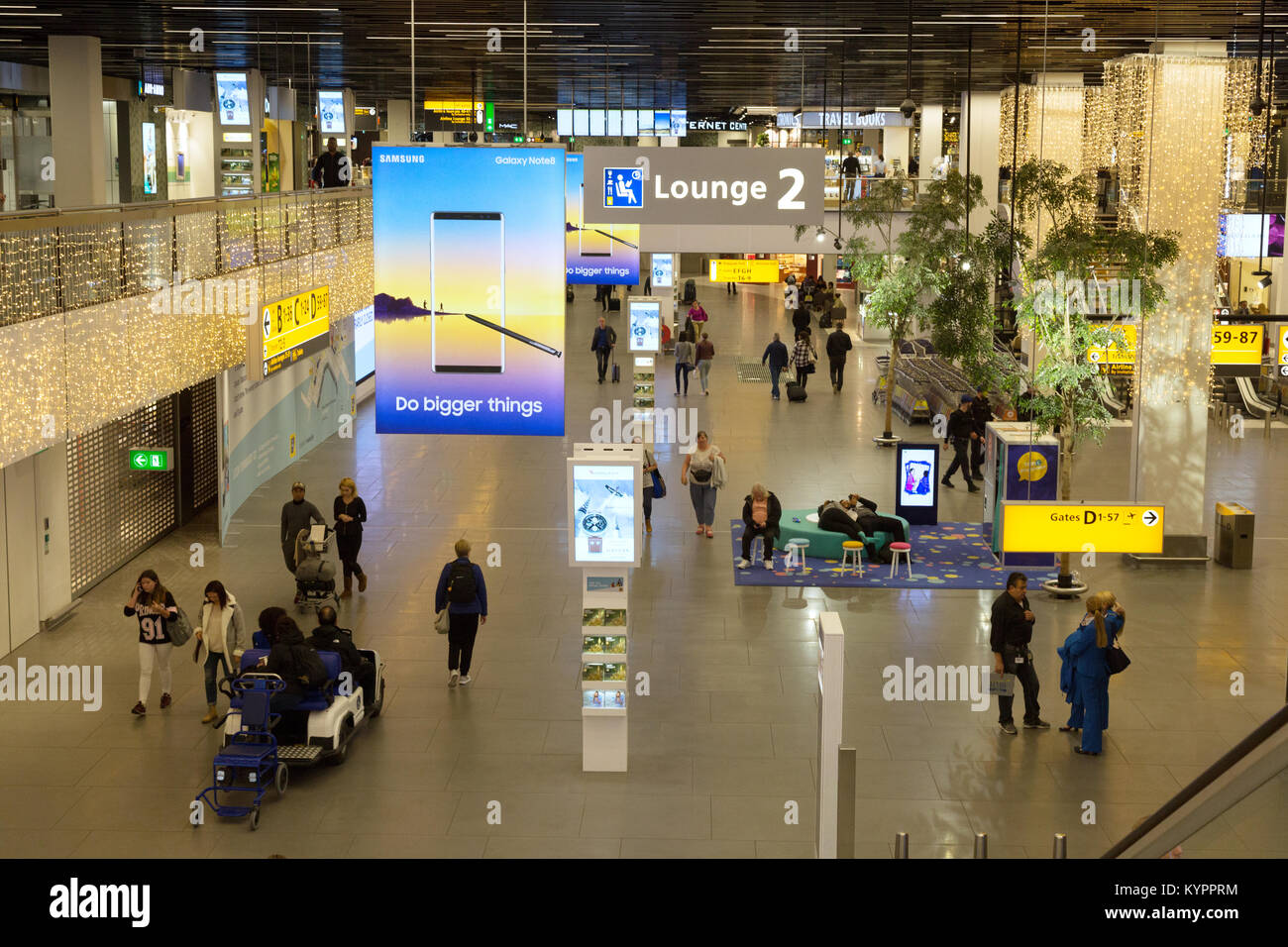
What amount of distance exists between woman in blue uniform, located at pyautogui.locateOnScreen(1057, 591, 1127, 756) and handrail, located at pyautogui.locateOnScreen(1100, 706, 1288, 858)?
592 centimetres

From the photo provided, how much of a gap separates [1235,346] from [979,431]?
4594mm

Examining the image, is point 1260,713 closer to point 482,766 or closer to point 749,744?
point 749,744

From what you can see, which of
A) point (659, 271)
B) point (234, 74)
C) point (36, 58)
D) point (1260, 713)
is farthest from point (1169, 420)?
point (659, 271)

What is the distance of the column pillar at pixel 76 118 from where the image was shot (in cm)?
2034

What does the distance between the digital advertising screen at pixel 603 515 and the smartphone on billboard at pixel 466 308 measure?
1.54 metres

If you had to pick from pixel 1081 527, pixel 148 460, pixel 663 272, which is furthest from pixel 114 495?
pixel 663 272

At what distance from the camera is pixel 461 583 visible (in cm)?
1309

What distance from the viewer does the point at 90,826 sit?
1034 cm

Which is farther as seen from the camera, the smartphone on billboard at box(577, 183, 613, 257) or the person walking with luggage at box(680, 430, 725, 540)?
the smartphone on billboard at box(577, 183, 613, 257)

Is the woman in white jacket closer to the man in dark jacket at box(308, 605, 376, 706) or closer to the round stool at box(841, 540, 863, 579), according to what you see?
the man in dark jacket at box(308, 605, 376, 706)

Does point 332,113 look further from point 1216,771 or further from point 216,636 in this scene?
point 1216,771

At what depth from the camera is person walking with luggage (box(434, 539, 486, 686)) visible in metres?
13.1

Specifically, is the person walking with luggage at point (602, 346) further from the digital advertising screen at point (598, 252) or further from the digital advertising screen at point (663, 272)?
the digital advertising screen at point (598, 252)

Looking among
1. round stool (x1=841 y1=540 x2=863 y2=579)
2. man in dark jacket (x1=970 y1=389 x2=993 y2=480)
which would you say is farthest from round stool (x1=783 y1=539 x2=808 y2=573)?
man in dark jacket (x1=970 y1=389 x2=993 y2=480)
